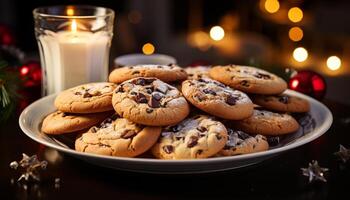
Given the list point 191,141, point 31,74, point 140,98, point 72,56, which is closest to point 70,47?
point 72,56

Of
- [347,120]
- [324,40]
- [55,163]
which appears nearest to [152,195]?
[55,163]

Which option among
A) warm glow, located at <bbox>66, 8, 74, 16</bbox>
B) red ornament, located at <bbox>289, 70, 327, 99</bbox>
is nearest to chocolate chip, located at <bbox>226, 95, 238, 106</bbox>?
red ornament, located at <bbox>289, 70, 327, 99</bbox>

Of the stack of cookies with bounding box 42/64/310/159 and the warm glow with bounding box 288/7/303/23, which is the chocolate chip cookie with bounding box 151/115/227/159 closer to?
the stack of cookies with bounding box 42/64/310/159

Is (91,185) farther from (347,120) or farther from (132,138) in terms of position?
(347,120)

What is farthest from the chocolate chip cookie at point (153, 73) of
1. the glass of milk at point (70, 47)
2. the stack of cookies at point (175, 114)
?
the glass of milk at point (70, 47)

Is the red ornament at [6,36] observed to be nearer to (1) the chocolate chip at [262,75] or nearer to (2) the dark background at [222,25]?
(1) the chocolate chip at [262,75]
